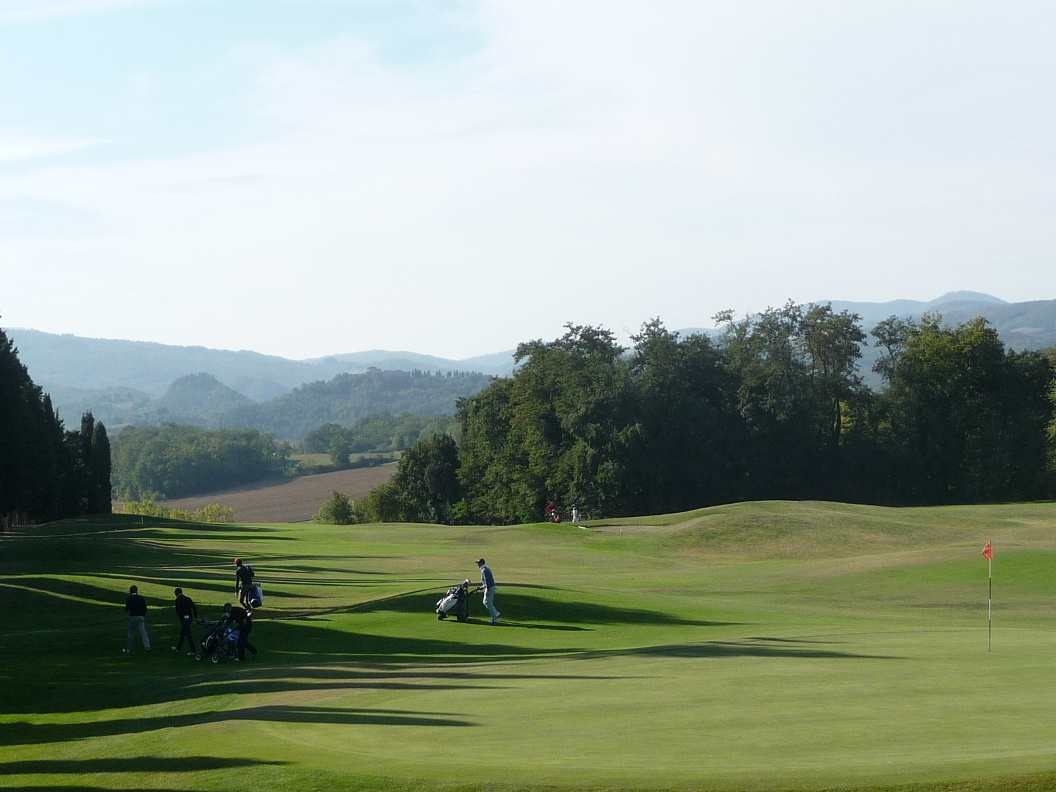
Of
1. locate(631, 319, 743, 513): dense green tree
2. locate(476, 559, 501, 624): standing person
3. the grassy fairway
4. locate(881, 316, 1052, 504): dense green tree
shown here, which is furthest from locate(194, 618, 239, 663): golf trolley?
locate(881, 316, 1052, 504): dense green tree

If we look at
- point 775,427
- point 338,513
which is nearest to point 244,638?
point 775,427

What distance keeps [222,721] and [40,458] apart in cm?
7288

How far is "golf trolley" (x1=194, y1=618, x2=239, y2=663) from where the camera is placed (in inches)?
981

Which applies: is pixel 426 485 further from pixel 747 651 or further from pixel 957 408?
pixel 747 651

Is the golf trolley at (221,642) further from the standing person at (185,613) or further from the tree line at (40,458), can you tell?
the tree line at (40,458)

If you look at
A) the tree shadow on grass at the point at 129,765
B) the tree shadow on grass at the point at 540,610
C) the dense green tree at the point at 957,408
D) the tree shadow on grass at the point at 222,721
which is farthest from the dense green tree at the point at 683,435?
the tree shadow on grass at the point at 129,765

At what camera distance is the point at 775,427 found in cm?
9638

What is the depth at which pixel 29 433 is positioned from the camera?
79562mm

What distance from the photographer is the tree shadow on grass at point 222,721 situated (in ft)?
51.0

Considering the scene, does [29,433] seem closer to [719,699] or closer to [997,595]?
[997,595]

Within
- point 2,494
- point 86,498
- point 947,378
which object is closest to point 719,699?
point 2,494

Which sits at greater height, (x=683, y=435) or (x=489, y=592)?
(x=683, y=435)

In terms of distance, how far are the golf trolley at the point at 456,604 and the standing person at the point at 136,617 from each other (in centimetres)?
791

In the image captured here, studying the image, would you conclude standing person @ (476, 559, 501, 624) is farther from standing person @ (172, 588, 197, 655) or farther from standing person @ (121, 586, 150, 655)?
standing person @ (121, 586, 150, 655)
